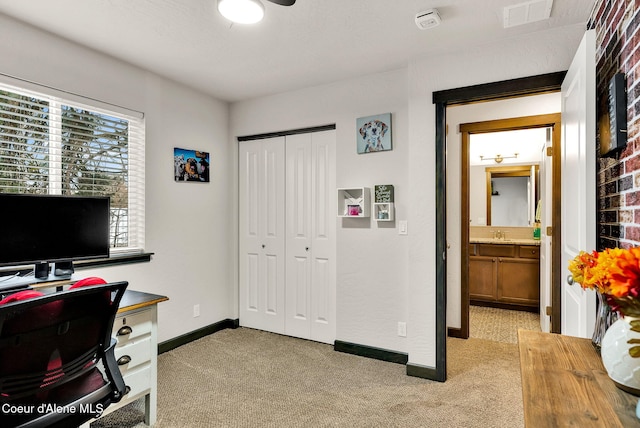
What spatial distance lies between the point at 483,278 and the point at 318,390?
326 cm

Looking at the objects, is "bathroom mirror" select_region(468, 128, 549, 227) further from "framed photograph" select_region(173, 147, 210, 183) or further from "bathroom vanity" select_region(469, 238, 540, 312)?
"framed photograph" select_region(173, 147, 210, 183)

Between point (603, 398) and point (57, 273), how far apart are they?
2.71 metres

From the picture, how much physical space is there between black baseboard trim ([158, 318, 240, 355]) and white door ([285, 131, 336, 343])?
723 millimetres

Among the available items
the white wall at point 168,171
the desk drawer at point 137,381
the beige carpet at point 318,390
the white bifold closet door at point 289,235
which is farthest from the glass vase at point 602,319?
the white wall at point 168,171

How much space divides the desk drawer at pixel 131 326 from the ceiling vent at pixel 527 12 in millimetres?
2828

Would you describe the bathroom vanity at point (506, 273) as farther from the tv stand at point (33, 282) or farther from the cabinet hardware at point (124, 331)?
the tv stand at point (33, 282)

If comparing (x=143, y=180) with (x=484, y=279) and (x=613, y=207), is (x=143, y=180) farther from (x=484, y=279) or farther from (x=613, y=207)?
(x=484, y=279)

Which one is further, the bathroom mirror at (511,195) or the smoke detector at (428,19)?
the bathroom mirror at (511,195)

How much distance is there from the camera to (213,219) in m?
3.83

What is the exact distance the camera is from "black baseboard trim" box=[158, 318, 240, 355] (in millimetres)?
3267

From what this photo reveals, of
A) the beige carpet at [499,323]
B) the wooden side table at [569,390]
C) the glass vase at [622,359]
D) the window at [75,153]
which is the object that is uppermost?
the window at [75,153]

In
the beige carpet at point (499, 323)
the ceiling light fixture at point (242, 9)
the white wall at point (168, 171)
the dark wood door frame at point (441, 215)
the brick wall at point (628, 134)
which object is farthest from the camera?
the beige carpet at point (499, 323)

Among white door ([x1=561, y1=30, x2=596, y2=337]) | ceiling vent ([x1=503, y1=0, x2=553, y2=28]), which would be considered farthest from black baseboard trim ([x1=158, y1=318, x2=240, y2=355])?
ceiling vent ([x1=503, y1=0, x2=553, y2=28])

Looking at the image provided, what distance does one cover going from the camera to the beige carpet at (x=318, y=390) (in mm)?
2205
